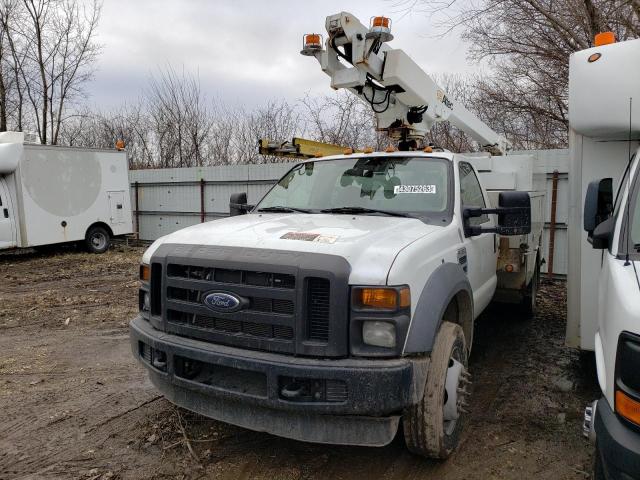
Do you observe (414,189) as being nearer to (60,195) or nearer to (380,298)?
(380,298)

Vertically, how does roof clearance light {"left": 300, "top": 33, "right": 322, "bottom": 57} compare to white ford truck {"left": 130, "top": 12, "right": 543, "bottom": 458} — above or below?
above

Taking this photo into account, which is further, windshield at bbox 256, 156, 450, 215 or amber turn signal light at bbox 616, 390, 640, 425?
windshield at bbox 256, 156, 450, 215

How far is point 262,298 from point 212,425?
1478mm

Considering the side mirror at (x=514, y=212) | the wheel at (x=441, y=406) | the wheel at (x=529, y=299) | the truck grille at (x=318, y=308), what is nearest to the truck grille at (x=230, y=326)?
the truck grille at (x=318, y=308)

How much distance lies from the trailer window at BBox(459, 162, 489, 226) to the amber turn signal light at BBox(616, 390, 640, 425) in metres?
2.20

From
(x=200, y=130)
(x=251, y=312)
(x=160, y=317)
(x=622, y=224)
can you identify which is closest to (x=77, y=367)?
(x=160, y=317)

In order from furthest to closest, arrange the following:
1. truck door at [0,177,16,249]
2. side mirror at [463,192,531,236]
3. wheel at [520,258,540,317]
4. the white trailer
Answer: the white trailer, truck door at [0,177,16,249], wheel at [520,258,540,317], side mirror at [463,192,531,236]

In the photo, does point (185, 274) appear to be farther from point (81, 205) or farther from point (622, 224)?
point (81, 205)

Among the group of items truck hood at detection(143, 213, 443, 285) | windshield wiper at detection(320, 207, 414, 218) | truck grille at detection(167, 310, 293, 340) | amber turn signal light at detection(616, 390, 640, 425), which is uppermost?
windshield wiper at detection(320, 207, 414, 218)

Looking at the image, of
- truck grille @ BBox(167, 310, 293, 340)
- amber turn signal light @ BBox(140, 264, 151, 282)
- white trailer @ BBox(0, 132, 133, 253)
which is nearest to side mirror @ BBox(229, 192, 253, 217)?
amber turn signal light @ BBox(140, 264, 151, 282)

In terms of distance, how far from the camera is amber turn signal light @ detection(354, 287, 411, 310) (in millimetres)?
2594

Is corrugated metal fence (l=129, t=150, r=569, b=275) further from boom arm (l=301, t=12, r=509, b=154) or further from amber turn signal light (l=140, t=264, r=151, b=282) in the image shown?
amber turn signal light (l=140, t=264, r=151, b=282)

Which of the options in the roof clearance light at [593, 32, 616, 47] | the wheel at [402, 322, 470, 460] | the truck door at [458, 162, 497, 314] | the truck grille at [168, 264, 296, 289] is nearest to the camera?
the truck grille at [168, 264, 296, 289]

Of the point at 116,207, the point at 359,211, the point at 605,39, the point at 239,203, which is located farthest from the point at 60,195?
the point at 605,39
